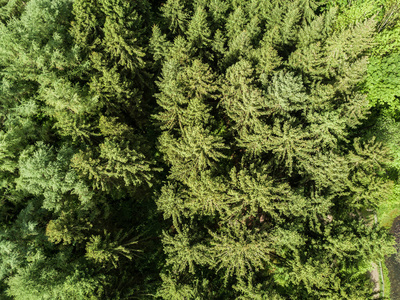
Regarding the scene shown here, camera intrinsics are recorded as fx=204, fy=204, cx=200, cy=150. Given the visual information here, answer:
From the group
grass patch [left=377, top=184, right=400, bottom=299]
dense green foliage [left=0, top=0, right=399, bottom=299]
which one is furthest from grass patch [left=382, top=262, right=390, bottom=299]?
dense green foliage [left=0, top=0, right=399, bottom=299]

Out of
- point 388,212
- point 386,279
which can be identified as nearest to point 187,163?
point 388,212

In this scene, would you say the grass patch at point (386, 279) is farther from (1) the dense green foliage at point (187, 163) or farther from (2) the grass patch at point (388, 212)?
(1) the dense green foliage at point (187, 163)

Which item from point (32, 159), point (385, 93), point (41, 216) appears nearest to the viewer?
point (32, 159)

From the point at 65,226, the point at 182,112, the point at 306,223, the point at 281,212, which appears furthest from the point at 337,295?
the point at 65,226

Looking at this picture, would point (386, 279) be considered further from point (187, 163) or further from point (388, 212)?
point (187, 163)

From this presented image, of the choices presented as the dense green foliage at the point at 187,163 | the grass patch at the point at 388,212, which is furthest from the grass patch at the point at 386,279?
the dense green foliage at the point at 187,163

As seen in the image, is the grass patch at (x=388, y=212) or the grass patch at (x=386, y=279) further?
the grass patch at (x=386, y=279)

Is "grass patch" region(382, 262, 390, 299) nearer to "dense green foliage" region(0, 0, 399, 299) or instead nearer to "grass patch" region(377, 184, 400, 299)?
"grass patch" region(377, 184, 400, 299)

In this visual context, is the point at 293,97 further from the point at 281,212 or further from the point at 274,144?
the point at 281,212
